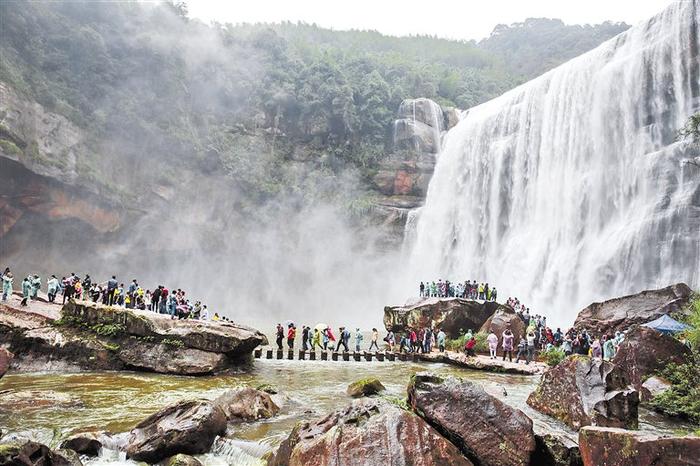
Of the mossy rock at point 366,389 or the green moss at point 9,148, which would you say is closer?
the mossy rock at point 366,389

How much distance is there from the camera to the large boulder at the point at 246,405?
11.3 m

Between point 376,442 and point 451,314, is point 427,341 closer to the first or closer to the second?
point 451,314

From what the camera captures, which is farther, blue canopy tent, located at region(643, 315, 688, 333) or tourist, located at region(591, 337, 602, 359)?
tourist, located at region(591, 337, 602, 359)

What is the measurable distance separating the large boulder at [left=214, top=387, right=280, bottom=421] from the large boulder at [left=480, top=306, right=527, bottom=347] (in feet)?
45.5

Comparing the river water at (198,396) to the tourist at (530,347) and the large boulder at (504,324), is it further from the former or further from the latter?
the large boulder at (504,324)

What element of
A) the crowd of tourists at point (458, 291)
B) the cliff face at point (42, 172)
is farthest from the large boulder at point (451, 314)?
Result: the cliff face at point (42, 172)

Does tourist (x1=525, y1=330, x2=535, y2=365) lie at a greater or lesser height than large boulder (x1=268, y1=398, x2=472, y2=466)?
greater

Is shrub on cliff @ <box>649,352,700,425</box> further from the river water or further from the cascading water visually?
the cascading water

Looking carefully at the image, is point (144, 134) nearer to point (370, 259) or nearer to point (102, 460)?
point (370, 259)

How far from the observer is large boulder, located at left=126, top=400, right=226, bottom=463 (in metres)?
8.94

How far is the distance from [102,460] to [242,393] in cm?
343

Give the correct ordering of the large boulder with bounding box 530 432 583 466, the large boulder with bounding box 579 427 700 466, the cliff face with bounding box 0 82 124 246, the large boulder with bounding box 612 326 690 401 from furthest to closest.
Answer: the cliff face with bounding box 0 82 124 246 < the large boulder with bounding box 612 326 690 401 < the large boulder with bounding box 530 432 583 466 < the large boulder with bounding box 579 427 700 466

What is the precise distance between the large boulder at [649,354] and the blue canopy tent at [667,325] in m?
4.42

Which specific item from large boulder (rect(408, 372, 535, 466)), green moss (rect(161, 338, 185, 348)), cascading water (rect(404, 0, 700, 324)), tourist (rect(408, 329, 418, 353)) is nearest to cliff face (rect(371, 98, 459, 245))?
cascading water (rect(404, 0, 700, 324))
